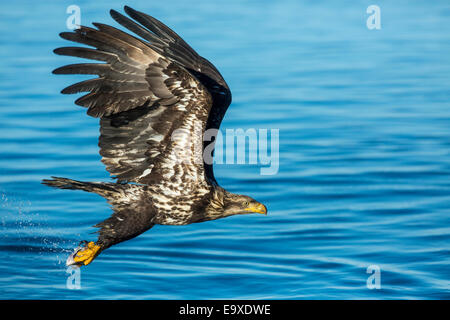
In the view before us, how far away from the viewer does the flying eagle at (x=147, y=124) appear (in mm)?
8008

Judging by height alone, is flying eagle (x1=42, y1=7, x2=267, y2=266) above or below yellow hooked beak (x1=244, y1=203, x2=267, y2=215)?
above

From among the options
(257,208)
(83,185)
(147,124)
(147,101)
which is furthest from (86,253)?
(257,208)

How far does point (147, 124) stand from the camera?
8406 millimetres

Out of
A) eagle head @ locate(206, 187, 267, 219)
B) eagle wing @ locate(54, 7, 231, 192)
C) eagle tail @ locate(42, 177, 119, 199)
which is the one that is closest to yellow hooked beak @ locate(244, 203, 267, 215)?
eagle head @ locate(206, 187, 267, 219)

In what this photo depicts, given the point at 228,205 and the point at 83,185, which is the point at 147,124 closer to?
the point at 83,185

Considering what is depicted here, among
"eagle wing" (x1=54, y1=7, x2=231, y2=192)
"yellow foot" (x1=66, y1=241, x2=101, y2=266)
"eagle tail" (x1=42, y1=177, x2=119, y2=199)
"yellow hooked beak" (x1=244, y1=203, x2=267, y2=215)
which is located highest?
"eagle wing" (x1=54, y1=7, x2=231, y2=192)

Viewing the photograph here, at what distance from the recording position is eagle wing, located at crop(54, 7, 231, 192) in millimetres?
7984

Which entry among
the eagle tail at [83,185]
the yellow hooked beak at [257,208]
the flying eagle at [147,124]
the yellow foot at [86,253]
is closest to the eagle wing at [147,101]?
the flying eagle at [147,124]

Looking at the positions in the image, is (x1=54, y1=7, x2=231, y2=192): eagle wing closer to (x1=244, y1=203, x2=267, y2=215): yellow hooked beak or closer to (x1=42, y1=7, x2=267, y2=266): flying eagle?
(x1=42, y1=7, x2=267, y2=266): flying eagle

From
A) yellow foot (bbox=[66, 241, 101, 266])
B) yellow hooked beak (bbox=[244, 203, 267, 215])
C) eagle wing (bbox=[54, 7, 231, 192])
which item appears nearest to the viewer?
eagle wing (bbox=[54, 7, 231, 192])

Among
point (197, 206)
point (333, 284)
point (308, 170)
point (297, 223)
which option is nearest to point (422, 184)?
point (308, 170)

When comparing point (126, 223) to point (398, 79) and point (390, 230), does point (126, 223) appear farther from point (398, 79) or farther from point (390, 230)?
point (398, 79)

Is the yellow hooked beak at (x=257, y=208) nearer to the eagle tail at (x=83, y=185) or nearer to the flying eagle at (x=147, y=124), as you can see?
the flying eagle at (x=147, y=124)

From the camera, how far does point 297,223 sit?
12859 millimetres
